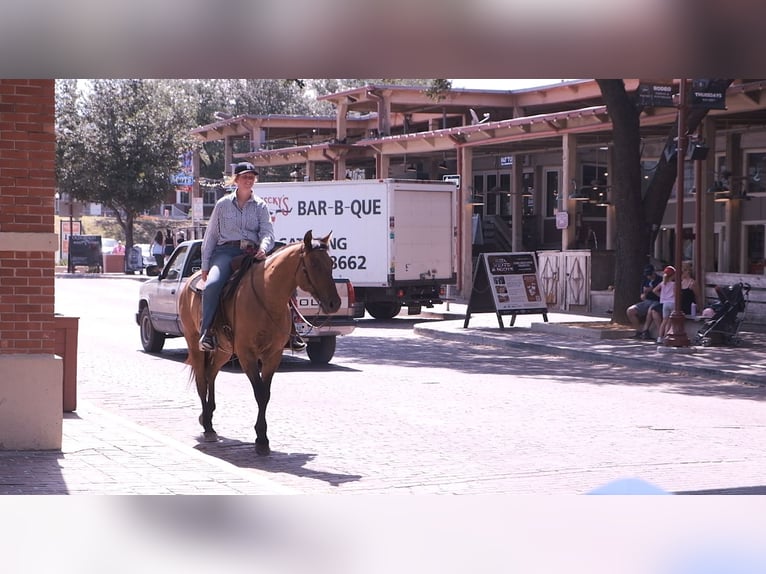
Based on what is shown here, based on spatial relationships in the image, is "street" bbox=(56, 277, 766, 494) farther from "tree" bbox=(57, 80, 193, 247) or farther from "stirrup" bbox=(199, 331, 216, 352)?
"tree" bbox=(57, 80, 193, 247)

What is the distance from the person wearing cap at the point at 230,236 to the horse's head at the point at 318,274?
0.62 m

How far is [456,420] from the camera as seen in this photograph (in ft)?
41.9

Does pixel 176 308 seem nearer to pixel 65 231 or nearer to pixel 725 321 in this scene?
pixel 725 321

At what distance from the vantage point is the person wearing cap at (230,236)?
10930 millimetres

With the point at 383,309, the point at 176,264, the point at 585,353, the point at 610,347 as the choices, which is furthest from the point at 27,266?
the point at 383,309

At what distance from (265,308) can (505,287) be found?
1554cm

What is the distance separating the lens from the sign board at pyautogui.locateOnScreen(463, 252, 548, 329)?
84.0ft

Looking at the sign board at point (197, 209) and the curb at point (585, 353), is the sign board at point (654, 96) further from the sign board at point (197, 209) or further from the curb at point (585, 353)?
the sign board at point (197, 209)

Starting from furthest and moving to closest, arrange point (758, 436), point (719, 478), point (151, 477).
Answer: point (758, 436), point (719, 478), point (151, 477)
